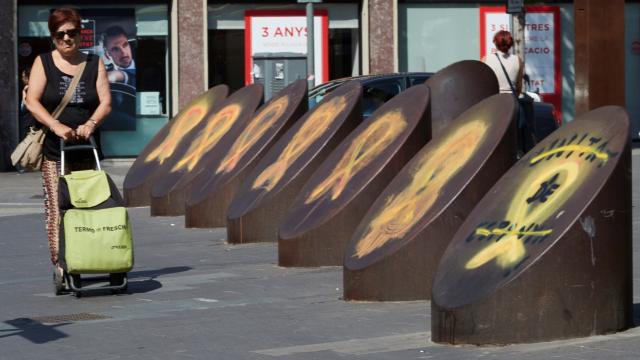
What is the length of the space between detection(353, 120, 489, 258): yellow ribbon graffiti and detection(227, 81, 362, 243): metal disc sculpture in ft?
9.44

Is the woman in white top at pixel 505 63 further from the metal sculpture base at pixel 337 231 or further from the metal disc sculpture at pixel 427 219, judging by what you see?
the metal disc sculpture at pixel 427 219

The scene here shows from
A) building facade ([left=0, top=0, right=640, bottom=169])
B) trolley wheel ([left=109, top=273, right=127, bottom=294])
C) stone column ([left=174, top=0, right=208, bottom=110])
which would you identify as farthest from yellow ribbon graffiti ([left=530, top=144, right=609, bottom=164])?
stone column ([left=174, top=0, right=208, bottom=110])

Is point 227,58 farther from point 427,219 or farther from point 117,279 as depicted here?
point 427,219

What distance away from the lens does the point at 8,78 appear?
2516 cm

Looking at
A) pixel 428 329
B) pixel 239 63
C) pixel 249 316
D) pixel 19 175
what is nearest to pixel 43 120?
pixel 249 316

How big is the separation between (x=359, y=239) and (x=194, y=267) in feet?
7.35

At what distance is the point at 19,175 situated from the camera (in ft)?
79.7

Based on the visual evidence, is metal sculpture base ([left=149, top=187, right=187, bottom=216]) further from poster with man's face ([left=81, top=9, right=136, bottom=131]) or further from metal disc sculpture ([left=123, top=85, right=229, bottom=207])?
poster with man's face ([left=81, top=9, right=136, bottom=131])

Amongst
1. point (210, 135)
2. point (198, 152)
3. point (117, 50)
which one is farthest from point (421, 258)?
point (117, 50)

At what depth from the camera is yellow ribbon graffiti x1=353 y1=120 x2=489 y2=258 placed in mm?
9195

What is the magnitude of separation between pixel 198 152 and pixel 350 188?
16.3 ft

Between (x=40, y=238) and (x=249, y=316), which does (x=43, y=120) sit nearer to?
(x=249, y=316)

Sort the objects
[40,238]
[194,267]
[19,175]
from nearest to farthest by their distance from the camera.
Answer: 1. [194,267]
2. [40,238]
3. [19,175]

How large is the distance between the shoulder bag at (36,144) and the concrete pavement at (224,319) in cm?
85
